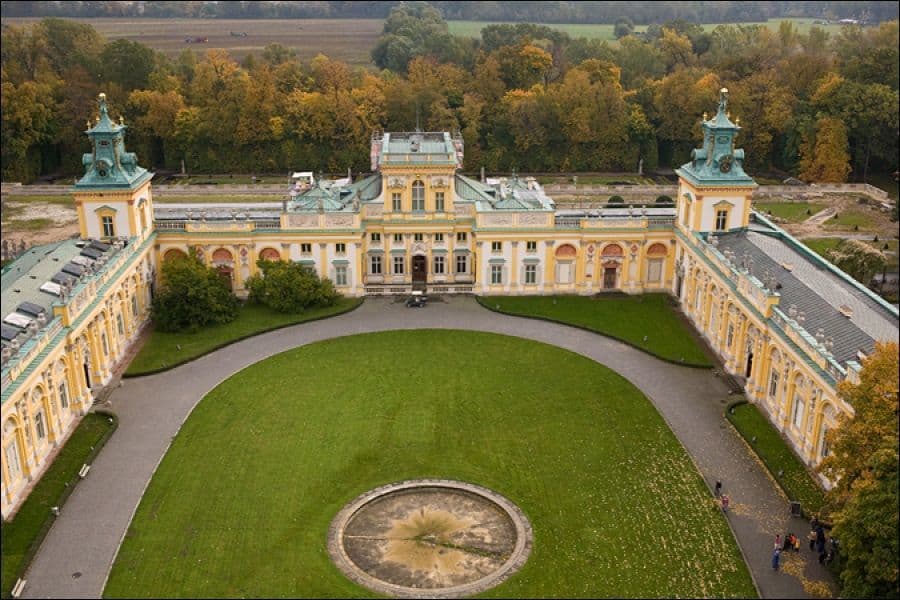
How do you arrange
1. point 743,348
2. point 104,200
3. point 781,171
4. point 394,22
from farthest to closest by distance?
1. point 394,22
2. point 781,171
3. point 104,200
4. point 743,348

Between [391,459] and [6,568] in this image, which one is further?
[391,459]

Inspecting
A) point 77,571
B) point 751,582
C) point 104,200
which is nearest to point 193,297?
point 104,200

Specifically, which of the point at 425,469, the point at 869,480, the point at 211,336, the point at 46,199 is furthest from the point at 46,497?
the point at 46,199

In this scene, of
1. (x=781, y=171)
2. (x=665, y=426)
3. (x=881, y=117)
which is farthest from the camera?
(x=781, y=171)

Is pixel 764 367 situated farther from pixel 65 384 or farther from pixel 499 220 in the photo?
pixel 65 384

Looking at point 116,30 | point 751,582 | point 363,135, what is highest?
point 116,30

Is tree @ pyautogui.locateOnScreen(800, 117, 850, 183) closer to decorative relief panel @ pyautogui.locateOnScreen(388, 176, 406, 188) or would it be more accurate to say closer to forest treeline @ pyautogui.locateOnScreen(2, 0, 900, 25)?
forest treeline @ pyautogui.locateOnScreen(2, 0, 900, 25)

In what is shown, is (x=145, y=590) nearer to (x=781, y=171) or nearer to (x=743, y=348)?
(x=743, y=348)

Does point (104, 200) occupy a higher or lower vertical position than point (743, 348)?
higher
